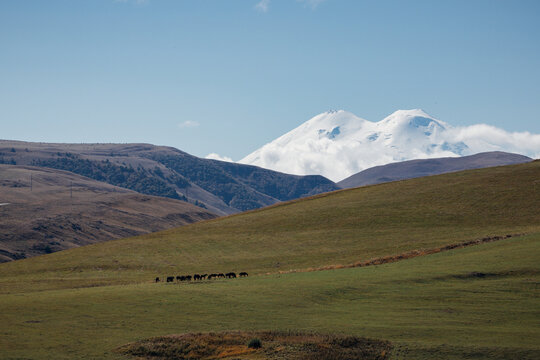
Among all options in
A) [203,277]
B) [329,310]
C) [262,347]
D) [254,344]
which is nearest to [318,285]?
[329,310]

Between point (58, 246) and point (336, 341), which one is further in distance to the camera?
point (58, 246)

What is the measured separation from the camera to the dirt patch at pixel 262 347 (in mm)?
24766

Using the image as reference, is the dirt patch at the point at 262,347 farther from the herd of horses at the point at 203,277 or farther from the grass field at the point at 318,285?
the herd of horses at the point at 203,277

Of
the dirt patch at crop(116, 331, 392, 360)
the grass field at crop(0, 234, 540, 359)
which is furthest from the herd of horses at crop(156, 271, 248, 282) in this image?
the dirt patch at crop(116, 331, 392, 360)

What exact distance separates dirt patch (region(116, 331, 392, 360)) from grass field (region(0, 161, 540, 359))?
3.27ft

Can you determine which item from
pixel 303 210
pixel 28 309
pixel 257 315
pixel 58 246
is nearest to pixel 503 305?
pixel 257 315

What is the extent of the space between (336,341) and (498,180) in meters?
67.7

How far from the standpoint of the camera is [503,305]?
31688 mm

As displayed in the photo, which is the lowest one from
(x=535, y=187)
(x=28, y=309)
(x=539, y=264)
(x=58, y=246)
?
(x=58, y=246)

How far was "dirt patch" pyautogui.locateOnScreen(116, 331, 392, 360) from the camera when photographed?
81.3ft

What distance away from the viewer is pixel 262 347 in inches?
1013

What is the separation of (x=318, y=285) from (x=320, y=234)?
29.9m

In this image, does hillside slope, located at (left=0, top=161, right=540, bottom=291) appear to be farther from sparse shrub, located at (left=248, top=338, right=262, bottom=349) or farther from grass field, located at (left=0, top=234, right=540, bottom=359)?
sparse shrub, located at (left=248, top=338, right=262, bottom=349)

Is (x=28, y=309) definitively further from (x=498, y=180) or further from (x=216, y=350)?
(x=498, y=180)
